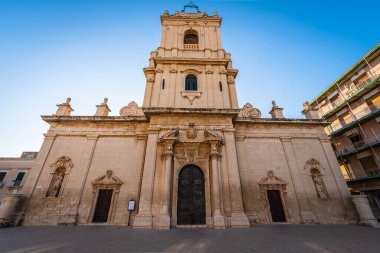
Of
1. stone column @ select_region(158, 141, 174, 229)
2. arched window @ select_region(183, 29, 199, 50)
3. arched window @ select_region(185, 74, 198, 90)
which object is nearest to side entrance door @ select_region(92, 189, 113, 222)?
stone column @ select_region(158, 141, 174, 229)

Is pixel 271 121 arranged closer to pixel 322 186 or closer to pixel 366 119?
pixel 322 186

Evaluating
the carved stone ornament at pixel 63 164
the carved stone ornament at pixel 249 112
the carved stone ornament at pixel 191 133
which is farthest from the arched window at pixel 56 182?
the carved stone ornament at pixel 249 112

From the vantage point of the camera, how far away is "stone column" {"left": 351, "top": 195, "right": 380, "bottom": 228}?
10422 millimetres

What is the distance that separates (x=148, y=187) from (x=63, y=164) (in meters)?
6.95

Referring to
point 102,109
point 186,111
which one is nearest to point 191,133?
point 186,111

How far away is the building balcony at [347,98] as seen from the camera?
17.4 m

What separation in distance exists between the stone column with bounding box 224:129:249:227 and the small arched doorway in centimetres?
175

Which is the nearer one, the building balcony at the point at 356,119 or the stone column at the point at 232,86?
the stone column at the point at 232,86

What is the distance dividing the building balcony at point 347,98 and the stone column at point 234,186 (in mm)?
16655

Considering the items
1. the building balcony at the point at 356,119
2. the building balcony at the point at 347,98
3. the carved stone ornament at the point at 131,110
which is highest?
the building balcony at the point at 347,98

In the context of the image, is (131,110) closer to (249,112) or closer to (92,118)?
(92,118)

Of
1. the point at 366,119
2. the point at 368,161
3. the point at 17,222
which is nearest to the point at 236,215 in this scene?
the point at 17,222

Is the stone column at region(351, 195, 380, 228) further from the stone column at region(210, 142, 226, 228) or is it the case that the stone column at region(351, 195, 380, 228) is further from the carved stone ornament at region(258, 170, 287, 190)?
the stone column at region(210, 142, 226, 228)

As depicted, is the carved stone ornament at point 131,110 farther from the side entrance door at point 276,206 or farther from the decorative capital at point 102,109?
the side entrance door at point 276,206
